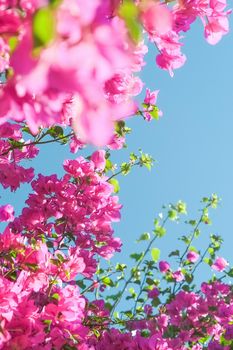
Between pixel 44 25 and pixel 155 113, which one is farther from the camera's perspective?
pixel 155 113

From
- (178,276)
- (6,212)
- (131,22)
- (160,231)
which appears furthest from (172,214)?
(131,22)

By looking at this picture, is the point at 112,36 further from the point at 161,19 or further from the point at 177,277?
the point at 177,277

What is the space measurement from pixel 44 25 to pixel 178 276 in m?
5.20

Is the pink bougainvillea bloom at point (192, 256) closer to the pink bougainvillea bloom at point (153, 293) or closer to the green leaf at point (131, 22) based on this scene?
the pink bougainvillea bloom at point (153, 293)

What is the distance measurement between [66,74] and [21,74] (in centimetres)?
6

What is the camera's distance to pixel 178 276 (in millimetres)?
5535

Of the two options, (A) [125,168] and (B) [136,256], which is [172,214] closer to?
(B) [136,256]

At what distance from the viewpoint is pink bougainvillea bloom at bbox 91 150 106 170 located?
3766 mm

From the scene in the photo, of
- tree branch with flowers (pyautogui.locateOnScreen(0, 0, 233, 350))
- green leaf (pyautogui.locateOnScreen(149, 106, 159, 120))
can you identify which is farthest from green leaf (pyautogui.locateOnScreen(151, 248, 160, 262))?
green leaf (pyautogui.locateOnScreen(149, 106, 159, 120))

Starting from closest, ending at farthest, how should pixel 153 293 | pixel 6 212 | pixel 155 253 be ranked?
pixel 6 212, pixel 155 253, pixel 153 293

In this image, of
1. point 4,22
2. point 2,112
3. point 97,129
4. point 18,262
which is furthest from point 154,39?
point 18,262

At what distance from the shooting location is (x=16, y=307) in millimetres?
2039

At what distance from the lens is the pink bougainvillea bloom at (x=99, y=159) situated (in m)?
3.77

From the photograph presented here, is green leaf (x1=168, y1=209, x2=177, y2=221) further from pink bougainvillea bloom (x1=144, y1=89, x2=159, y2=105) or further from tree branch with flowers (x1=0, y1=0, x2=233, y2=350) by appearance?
pink bougainvillea bloom (x1=144, y1=89, x2=159, y2=105)
